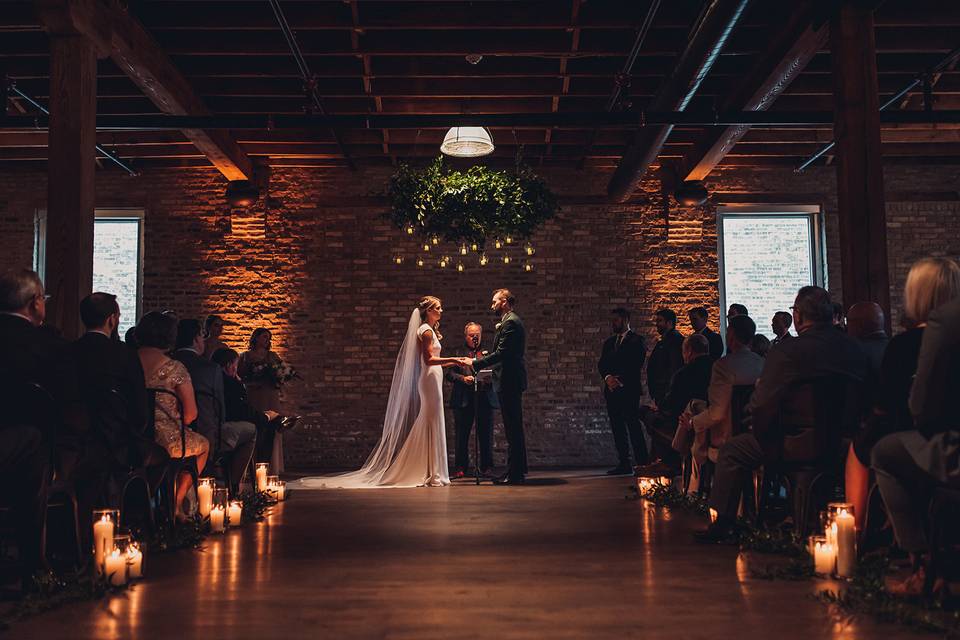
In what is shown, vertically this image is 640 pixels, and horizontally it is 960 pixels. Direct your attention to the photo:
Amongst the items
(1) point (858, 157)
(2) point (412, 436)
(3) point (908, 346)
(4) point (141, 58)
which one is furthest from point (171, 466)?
(1) point (858, 157)

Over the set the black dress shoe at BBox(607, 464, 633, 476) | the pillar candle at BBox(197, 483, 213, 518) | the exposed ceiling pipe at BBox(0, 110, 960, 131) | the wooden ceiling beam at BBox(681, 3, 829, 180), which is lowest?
the black dress shoe at BBox(607, 464, 633, 476)

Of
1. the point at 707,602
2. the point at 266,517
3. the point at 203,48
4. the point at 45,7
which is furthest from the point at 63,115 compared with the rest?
the point at 707,602

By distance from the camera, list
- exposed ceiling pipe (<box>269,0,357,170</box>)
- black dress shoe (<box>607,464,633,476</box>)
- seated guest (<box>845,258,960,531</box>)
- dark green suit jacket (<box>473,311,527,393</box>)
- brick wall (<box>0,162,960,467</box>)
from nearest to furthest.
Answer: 1. seated guest (<box>845,258,960,531</box>)
2. exposed ceiling pipe (<box>269,0,357,170</box>)
3. dark green suit jacket (<box>473,311,527,393</box>)
4. black dress shoe (<box>607,464,633,476</box>)
5. brick wall (<box>0,162,960,467</box>)

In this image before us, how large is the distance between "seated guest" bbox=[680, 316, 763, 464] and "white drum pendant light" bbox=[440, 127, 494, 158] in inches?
146

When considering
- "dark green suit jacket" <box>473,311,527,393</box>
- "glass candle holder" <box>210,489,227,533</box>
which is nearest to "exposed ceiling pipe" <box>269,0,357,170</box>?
"dark green suit jacket" <box>473,311,527,393</box>

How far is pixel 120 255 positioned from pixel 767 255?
8.30 metres

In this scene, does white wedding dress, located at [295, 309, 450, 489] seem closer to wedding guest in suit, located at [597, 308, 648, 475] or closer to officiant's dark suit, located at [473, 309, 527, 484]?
officiant's dark suit, located at [473, 309, 527, 484]

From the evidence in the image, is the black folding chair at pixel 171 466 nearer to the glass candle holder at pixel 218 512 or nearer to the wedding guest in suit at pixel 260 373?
the glass candle holder at pixel 218 512

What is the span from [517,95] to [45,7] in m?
4.36

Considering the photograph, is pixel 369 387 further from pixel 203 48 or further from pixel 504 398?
pixel 203 48

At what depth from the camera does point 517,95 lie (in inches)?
343

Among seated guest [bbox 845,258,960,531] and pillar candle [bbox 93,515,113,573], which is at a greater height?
seated guest [bbox 845,258,960,531]

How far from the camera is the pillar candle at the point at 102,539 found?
335cm

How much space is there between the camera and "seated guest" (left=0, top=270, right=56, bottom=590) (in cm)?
314
